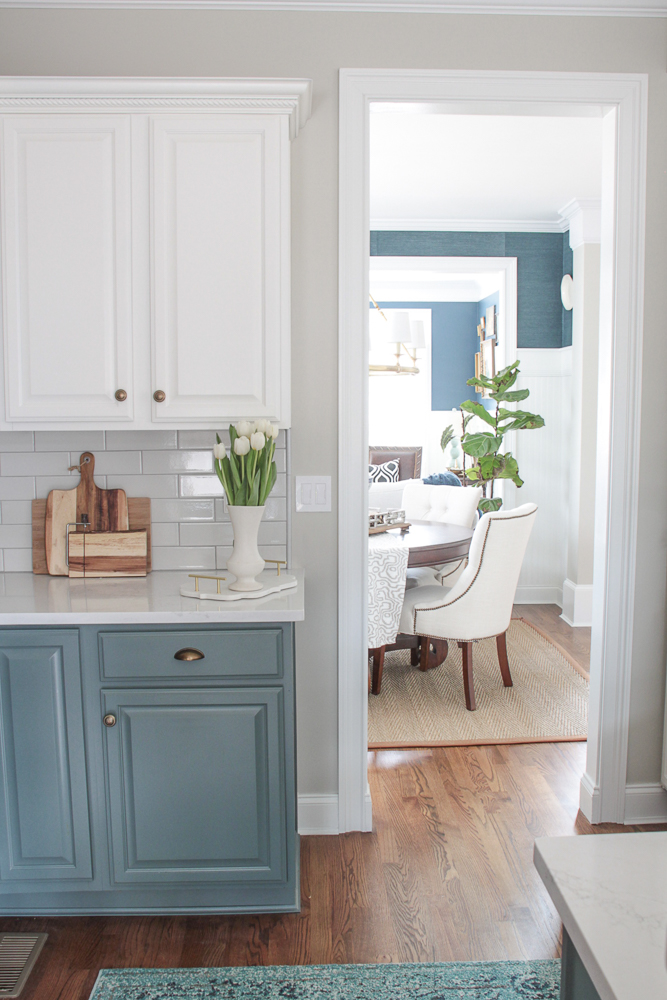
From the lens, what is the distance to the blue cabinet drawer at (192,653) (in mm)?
1873

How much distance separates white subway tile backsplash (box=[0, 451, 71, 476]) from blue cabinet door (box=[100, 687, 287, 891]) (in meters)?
0.85

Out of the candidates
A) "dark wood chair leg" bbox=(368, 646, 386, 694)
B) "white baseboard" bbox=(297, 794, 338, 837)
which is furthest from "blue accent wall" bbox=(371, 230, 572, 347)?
"white baseboard" bbox=(297, 794, 338, 837)

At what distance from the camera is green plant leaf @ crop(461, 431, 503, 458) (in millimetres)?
4797

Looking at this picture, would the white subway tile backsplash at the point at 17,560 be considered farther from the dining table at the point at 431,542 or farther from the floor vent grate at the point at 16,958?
the dining table at the point at 431,542

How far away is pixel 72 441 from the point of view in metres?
2.35

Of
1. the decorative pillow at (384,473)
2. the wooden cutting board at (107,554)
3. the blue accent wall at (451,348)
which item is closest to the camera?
the wooden cutting board at (107,554)

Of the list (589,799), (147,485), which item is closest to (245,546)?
(147,485)

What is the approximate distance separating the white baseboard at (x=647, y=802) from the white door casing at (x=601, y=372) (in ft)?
0.11

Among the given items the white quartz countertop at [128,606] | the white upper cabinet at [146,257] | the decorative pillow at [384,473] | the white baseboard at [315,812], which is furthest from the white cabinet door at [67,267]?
the decorative pillow at [384,473]

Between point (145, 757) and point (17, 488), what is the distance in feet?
3.35

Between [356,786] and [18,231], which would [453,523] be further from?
[18,231]

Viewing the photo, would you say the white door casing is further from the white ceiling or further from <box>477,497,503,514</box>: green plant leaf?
<box>477,497,503,514</box>: green plant leaf

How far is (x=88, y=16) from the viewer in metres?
2.19

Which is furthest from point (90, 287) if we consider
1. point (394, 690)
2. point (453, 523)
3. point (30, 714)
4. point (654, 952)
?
point (453, 523)
